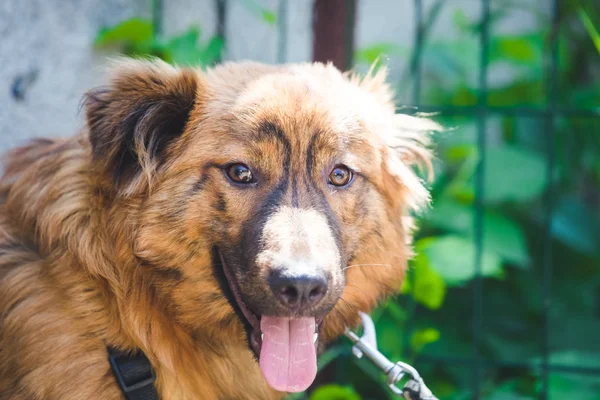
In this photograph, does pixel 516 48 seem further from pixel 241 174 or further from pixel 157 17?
pixel 241 174

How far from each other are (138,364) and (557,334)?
2.92 m

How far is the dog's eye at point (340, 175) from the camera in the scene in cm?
278

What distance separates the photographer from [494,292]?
4742mm

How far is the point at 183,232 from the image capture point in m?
2.63

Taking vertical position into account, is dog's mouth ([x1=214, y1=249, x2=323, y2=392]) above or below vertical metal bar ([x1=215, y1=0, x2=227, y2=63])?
below

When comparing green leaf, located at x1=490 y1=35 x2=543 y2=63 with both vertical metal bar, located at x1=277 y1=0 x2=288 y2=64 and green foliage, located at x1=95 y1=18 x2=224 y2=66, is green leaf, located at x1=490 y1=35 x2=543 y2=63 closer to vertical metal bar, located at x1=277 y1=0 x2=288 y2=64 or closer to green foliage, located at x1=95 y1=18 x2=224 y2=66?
vertical metal bar, located at x1=277 y1=0 x2=288 y2=64

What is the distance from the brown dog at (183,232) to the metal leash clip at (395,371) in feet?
0.62

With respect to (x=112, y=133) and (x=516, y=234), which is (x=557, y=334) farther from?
(x=112, y=133)

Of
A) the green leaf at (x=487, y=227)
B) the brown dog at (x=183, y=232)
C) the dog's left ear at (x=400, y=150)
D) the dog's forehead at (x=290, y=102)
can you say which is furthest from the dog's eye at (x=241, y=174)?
the green leaf at (x=487, y=227)

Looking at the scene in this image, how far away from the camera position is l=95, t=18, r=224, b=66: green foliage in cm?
390

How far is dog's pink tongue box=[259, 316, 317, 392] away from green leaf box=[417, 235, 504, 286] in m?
1.64

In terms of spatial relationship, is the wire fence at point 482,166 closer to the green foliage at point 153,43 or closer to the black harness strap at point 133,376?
the green foliage at point 153,43

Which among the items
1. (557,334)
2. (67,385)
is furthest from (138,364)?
(557,334)

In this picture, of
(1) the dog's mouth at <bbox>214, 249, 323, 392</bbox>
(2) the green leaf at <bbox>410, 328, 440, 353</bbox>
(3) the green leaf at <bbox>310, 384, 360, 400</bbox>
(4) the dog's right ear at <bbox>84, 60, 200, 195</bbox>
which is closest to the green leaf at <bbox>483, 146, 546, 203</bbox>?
(2) the green leaf at <bbox>410, 328, 440, 353</bbox>
